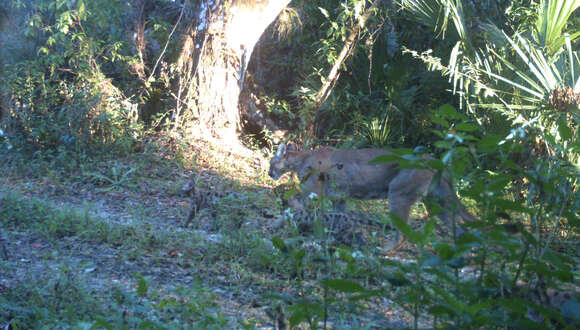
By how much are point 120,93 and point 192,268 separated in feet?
21.4

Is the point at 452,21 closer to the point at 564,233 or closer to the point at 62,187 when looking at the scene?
the point at 564,233

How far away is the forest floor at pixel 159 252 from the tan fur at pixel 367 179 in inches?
15.9

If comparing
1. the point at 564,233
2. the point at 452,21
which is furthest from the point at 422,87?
the point at 564,233

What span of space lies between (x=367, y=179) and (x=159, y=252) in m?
2.72

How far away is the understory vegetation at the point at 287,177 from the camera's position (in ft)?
8.07

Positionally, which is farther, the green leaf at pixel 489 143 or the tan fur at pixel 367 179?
the tan fur at pixel 367 179

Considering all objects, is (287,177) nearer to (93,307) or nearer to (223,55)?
(223,55)

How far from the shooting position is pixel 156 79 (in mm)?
11562

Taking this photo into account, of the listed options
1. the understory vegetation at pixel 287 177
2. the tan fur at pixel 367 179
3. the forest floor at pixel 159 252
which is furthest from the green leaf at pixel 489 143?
the tan fur at pixel 367 179

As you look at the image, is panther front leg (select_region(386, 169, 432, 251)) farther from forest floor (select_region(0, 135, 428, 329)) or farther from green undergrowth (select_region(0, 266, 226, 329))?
green undergrowth (select_region(0, 266, 226, 329))

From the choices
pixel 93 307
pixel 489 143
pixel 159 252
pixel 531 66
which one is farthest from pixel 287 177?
pixel 489 143

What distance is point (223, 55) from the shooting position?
10.9 meters

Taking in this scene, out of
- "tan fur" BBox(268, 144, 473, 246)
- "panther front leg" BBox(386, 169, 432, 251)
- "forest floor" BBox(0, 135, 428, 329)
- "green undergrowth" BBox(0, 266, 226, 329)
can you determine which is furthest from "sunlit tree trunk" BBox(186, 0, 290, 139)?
"green undergrowth" BBox(0, 266, 226, 329)

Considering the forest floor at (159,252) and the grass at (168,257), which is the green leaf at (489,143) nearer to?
the grass at (168,257)
